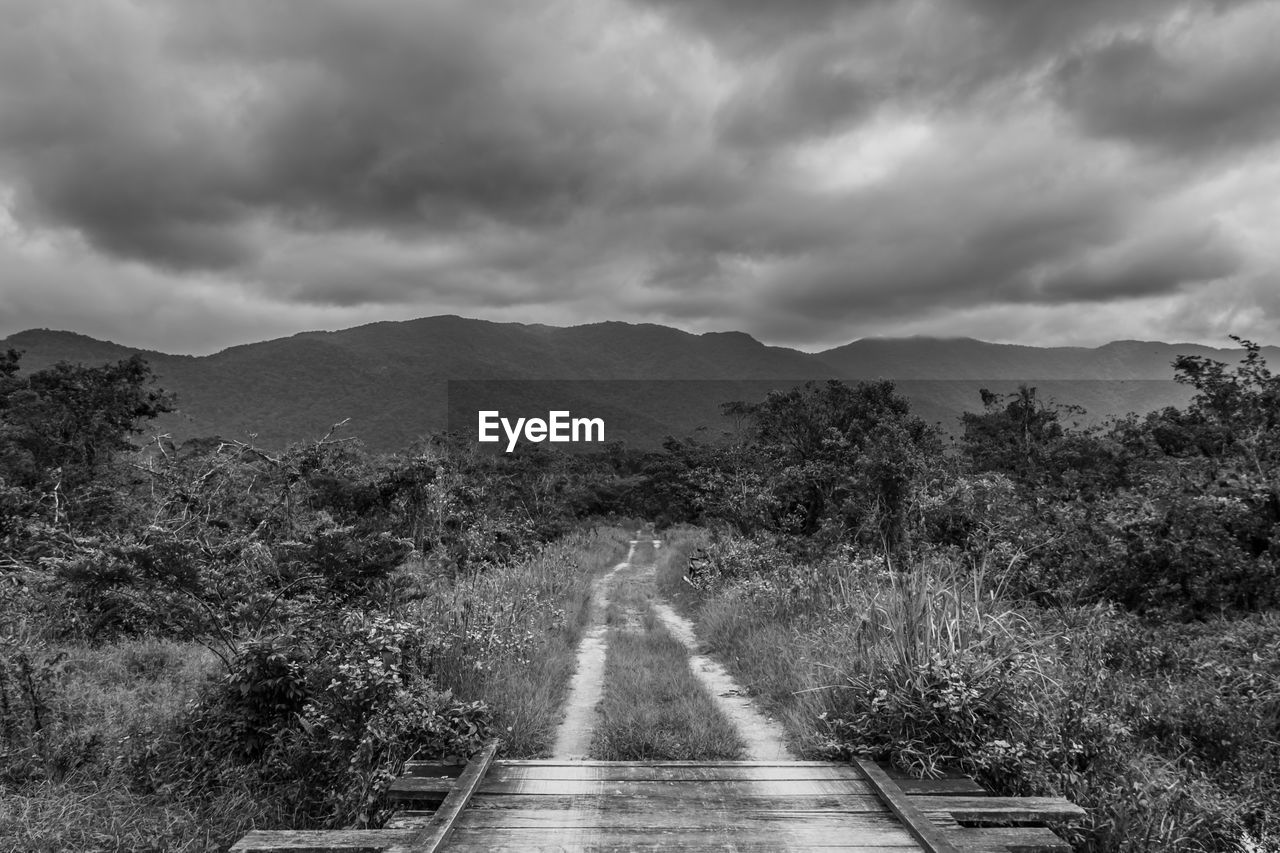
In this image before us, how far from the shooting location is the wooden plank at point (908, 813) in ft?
12.6

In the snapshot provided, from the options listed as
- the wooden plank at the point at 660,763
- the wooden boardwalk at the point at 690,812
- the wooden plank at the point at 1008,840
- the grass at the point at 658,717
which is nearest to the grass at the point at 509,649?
the grass at the point at 658,717

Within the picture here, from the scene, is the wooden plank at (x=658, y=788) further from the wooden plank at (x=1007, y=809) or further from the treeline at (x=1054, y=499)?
the treeline at (x=1054, y=499)

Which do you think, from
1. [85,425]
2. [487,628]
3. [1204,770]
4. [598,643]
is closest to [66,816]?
[487,628]

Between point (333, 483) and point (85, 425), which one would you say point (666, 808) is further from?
point (85, 425)

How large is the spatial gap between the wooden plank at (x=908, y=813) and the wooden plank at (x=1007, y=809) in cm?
12

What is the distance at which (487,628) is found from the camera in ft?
21.6

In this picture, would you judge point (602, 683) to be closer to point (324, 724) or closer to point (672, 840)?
point (324, 724)

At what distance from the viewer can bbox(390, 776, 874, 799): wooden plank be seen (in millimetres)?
4570

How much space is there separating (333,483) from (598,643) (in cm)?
436

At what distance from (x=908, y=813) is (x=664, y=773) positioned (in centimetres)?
154

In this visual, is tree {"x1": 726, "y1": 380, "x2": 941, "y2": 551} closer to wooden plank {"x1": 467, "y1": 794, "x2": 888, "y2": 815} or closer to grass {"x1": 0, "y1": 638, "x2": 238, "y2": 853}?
wooden plank {"x1": 467, "y1": 794, "x2": 888, "y2": 815}

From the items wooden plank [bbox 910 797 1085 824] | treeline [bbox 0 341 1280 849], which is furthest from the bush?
wooden plank [bbox 910 797 1085 824]

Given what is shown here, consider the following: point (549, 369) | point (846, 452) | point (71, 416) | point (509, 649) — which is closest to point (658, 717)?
point (509, 649)

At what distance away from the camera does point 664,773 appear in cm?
493
